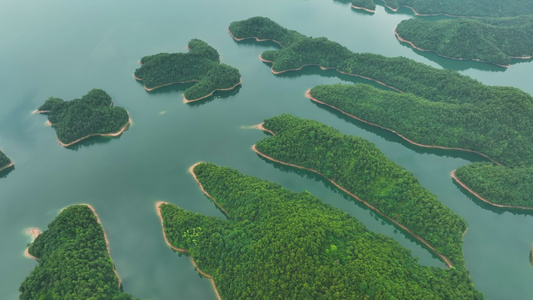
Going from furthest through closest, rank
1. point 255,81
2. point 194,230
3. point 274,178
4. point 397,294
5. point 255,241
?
point 255,81
point 274,178
point 194,230
point 255,241
point 397,294

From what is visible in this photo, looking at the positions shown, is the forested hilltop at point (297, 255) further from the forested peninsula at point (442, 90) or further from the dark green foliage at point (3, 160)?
the dark green foliage at point (3, 160)

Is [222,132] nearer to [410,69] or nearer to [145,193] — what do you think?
[145,193]

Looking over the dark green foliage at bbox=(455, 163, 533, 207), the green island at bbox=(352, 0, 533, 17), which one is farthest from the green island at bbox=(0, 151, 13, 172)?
the green island at bbox=(352, 0, 533, 17)

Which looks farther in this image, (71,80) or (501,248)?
(71,80)

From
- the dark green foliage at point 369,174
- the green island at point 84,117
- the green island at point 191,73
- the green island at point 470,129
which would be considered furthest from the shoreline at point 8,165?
the green island at point 470,129

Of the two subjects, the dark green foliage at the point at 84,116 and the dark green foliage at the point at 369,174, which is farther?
the dark green foliage at the point at 84,116

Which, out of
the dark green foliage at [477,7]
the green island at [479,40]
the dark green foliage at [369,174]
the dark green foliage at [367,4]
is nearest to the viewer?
the dark green foliage at [369,174]

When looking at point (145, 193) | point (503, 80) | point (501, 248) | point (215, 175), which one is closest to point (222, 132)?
point (215, 175)
